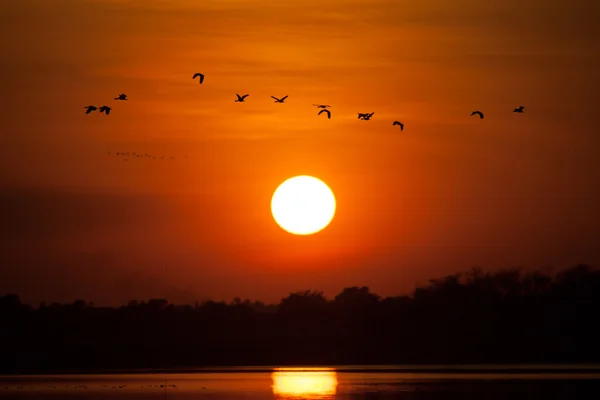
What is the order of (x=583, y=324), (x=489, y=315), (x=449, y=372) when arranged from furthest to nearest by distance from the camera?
(x=489, y=315), (x=583, y=324), (x=449, y=372)

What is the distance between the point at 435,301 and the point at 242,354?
20.3m

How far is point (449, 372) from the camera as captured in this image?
357ft

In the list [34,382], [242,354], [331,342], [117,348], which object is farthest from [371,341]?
[34,382]

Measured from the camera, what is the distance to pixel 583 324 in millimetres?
125188

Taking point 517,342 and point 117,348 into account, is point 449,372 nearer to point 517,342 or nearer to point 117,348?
point 517,342

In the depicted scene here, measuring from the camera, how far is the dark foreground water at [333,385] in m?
76.1

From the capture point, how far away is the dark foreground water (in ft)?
250

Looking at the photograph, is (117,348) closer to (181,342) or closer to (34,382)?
(181,342)

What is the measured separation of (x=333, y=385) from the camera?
89.0 meters

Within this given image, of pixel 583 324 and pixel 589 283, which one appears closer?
pixel 583 324

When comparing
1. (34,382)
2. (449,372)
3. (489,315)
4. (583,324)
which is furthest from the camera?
(489,315)

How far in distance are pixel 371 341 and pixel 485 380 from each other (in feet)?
147

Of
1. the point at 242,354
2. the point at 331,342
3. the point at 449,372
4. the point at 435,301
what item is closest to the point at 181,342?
→ the point at 242,354

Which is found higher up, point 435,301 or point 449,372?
point 435,301
